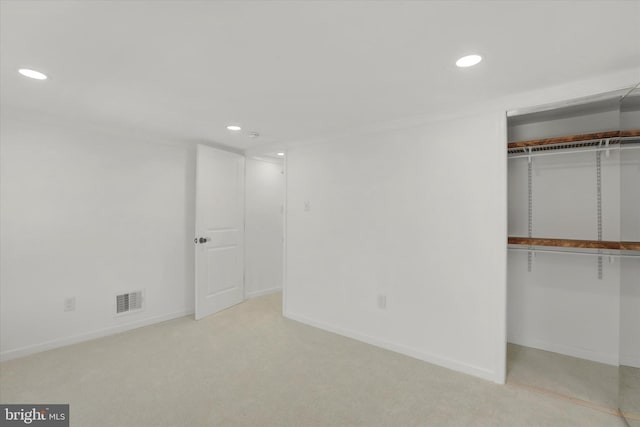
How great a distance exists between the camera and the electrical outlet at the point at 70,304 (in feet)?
10.2

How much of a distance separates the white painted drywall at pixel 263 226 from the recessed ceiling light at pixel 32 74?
2.74 metres

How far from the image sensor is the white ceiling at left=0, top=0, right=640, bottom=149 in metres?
A: 1.44

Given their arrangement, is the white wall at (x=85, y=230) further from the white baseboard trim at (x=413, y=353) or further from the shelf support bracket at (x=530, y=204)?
the shelf support bracket at (x=530, y=204)

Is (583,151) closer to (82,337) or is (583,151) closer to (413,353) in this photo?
(413,353)

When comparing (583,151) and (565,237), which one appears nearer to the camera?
(583,151)

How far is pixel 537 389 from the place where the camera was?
7.57 feet

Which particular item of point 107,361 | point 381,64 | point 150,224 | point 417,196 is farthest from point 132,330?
point 381,64

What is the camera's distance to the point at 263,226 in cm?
503

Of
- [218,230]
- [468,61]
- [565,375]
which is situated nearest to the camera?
[468,61]

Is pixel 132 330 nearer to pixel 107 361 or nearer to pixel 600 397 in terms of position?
pixel 107 361

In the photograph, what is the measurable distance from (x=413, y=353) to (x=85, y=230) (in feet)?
11.7

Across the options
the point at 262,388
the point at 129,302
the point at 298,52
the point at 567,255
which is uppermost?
the point at 298,52

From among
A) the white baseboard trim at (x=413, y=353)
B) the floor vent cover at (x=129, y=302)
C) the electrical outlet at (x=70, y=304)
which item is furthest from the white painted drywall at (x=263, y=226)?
the electrical outlet at (x=70, y=304)

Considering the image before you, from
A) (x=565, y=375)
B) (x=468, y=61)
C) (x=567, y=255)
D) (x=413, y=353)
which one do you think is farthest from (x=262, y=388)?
(x=567, y=255)
